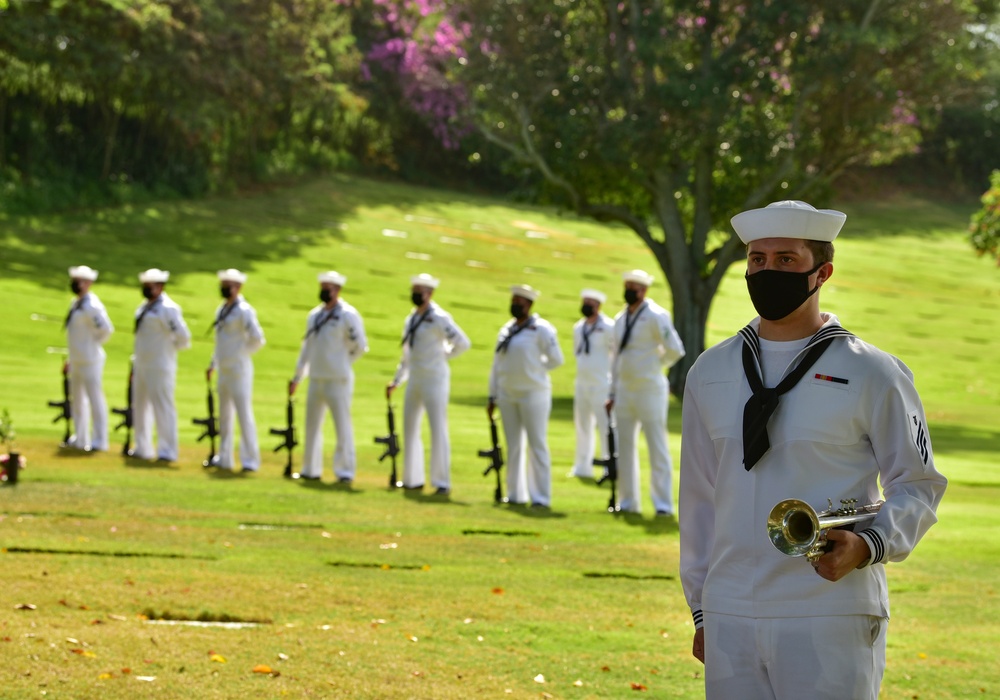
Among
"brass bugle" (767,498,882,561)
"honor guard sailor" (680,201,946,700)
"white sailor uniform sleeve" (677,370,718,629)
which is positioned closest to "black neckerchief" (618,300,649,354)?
"white sailor uniform sleeve" (677,370,718,629)

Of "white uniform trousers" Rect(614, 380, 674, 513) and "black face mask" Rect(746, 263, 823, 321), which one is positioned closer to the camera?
"black face mask" Rect(746, 263, 823, 321)

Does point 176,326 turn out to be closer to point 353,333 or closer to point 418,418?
point 353,333

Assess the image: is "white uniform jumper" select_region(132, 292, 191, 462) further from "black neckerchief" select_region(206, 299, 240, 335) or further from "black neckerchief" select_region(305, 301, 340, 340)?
"black neckerchief" select_region(305, 301, 340, 340)

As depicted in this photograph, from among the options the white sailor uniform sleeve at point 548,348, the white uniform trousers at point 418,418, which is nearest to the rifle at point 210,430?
the white uniform trousers at point 418,418

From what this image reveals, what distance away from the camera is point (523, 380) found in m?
16.5

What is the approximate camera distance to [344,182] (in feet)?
184

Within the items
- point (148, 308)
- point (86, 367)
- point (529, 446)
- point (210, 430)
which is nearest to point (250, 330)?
point (210, 430)

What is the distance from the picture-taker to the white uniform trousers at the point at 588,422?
1936cm

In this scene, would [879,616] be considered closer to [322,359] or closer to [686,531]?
[686,531]

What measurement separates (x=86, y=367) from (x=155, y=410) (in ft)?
5.16

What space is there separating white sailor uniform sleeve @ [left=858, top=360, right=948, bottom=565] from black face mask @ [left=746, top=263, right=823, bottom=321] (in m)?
0.39

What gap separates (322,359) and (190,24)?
89.9 ft

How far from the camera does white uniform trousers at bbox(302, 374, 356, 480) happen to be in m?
17.4

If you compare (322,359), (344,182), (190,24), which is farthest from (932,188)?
(322,359)
